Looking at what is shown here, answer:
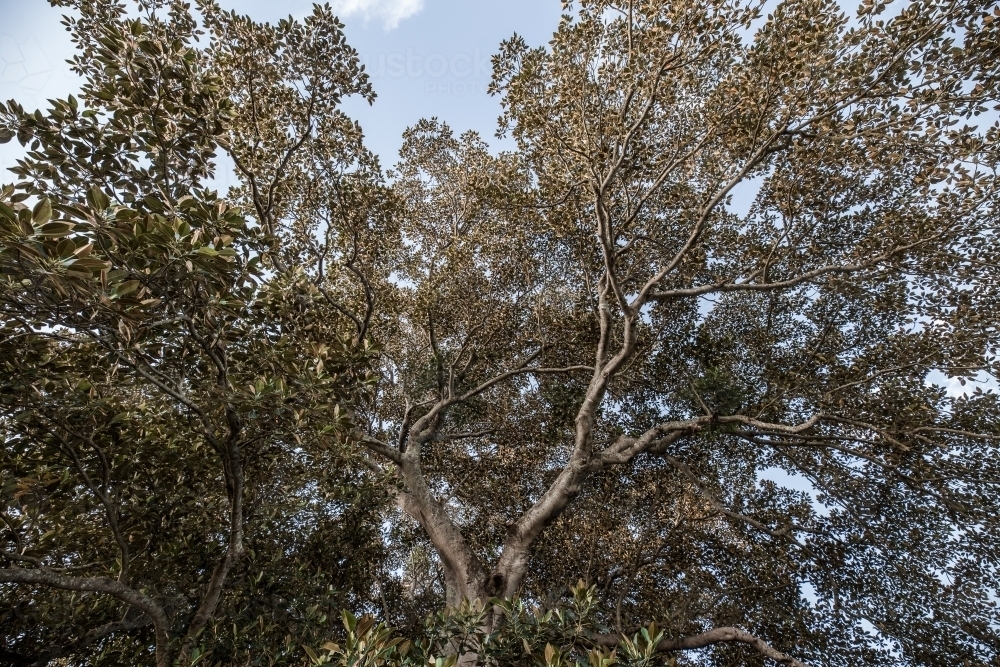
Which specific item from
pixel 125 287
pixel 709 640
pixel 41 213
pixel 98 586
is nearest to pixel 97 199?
pixel 41 213

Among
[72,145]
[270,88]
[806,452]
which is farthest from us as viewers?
[806,452]

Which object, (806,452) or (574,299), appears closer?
(806,452)

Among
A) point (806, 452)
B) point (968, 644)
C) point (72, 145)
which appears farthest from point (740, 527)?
point (72, 145)

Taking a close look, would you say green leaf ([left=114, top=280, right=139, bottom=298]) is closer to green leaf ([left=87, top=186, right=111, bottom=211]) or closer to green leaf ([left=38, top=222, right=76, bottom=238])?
green leaf ([left=38, top=222, right=76, bottom=238])

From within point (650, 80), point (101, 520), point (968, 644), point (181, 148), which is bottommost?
point (101, 520)

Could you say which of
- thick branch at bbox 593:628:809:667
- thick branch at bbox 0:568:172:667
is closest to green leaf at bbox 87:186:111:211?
thick branch at bbox 0:568:172:667

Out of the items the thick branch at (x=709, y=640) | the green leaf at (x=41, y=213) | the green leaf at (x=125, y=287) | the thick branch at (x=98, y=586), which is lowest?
the thick branch at (x=98, y=586)

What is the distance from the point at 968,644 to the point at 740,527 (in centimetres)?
444

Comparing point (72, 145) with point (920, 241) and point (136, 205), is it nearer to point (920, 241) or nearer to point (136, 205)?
point (136, 205)

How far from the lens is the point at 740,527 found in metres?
11.9

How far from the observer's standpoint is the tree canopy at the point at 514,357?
16.1 ft

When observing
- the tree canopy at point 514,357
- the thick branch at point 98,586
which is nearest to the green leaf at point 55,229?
the tree canopy at point 514,357

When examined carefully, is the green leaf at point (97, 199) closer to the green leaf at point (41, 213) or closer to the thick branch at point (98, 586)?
the green leaf at point (41, 213)

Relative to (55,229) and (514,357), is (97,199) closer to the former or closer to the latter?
(55,229)
